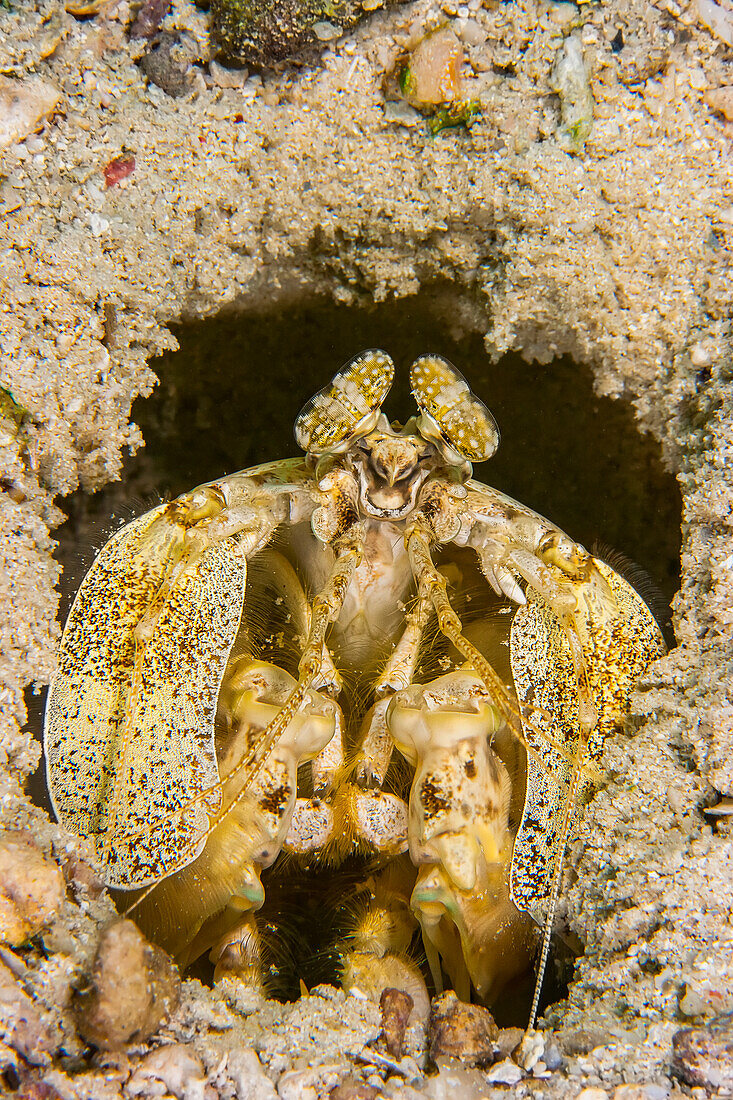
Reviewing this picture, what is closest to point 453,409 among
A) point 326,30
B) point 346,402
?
point 346,402

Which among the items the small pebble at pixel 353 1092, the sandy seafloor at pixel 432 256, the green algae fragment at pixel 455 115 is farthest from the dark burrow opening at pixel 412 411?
the small pebble at pixel 353 1092

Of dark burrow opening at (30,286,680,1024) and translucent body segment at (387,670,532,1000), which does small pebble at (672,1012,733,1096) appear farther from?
dark burrow opening at (30,286,680,1024)

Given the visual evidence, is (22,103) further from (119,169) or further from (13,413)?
(13,413)

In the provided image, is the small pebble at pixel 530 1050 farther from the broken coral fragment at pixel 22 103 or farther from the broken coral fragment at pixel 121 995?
the broken coral fragment at pixel 22 103

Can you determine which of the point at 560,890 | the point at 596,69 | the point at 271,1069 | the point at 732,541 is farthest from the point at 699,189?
the point at 271,1069

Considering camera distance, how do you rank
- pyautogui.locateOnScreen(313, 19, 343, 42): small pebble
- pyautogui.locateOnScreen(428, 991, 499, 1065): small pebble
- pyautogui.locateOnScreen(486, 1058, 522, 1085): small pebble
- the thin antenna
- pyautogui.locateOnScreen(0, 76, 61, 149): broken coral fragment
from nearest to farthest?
pyautogui.locateOnScreen(486, 1058, 522, 1085): small pebble
pyautogui.locateOnScreen(428, 991, 499, 1065): small pebble
the thin antenna
pyautogui.locateOnScreen(0, 76, 61, 149): broken coral fragment
pyautogui.locateOnScreen(313, 19, 343, 42): small pebble

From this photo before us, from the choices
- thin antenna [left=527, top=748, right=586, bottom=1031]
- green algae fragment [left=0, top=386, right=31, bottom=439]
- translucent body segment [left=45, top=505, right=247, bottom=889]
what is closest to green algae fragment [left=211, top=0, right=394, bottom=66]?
green algae fragment [left=0, top=386, right=31, bottom=439]
